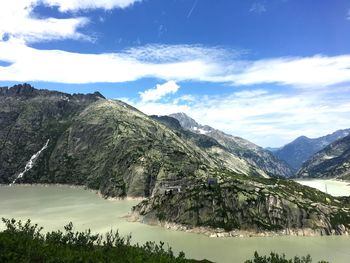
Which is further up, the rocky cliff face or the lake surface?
the rocky cliff face

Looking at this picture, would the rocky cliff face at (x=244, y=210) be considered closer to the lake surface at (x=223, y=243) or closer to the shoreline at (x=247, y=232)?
the shoreline at (x=247, y=232)

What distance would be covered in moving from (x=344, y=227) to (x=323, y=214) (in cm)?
917

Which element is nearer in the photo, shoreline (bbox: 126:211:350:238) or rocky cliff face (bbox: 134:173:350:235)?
shoreline (bbox: 126:211:350:238)

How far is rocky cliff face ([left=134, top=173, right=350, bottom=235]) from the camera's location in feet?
519

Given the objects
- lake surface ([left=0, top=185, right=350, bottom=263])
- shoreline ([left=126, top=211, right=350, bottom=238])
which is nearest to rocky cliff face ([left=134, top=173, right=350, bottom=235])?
shoreline ([left=126, top=211, right=350, bottom=238])

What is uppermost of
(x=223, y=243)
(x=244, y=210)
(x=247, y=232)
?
(x=244, y=210)

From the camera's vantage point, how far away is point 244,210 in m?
164

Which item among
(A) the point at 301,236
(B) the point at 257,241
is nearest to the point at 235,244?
(B) the point at 257,241

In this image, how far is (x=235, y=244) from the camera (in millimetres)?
139750

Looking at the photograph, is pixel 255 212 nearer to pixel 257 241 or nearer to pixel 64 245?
pixel 257 241

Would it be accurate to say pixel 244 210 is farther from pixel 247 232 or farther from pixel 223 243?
pixel 223 243

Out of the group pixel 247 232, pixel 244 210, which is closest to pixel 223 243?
pixel 247 232

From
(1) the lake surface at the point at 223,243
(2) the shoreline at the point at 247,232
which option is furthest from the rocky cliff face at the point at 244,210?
(1) the lake surface at the point at 223,243

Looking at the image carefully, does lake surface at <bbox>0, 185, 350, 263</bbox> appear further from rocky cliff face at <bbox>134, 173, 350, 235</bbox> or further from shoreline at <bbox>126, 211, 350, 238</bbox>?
rocky cliff face at <bbox>134, 173, 350, 235</bbox>
